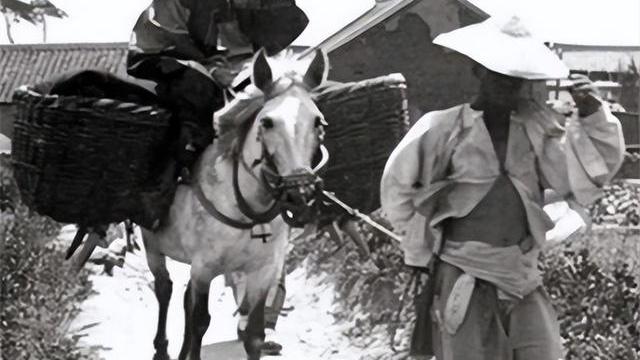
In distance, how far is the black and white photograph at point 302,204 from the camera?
4.47 metres

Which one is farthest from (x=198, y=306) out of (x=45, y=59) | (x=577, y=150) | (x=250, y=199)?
(x=45, y=59)

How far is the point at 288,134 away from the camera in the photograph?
18.7 ft

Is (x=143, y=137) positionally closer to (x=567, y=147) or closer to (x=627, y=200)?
(x=567, y=147)

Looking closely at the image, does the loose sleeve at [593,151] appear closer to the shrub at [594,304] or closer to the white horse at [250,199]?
the white horse at [250,199]

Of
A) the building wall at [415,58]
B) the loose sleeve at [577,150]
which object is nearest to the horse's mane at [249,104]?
the loose sleeve at [577,150]

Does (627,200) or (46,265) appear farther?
(627,200)

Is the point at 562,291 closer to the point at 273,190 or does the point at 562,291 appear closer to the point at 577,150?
the point at 273,190

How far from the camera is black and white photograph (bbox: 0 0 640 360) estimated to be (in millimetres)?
4469

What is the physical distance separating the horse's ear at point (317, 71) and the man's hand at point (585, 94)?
6.43ft

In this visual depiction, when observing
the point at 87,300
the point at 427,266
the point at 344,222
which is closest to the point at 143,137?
the point at 344,222

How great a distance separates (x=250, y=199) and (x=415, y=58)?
1302cm

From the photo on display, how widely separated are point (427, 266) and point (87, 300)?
5.80 meters

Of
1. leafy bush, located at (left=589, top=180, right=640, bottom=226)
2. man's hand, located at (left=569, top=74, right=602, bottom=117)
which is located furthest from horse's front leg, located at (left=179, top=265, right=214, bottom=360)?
leafy bush, located at (left=589, top=180, right=640, bottom=226)

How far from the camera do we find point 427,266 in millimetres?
4621
